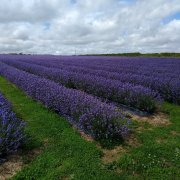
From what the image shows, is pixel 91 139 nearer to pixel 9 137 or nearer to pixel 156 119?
pixel 9 137

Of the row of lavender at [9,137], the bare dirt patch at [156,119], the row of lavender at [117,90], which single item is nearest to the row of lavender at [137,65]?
the row of lavender at [117,90]

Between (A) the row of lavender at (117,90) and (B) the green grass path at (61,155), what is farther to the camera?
(A) the row of lavender at (117,90)

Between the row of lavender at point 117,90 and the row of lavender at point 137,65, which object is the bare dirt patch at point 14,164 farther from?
the row of lavender at point 137,65

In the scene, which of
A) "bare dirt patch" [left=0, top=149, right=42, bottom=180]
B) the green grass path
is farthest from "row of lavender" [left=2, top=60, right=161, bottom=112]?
"bare dirt patch" [left=0, top=149, right=42, bottom=180]

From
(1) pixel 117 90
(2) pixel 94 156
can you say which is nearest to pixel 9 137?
(2) pixel 94 156

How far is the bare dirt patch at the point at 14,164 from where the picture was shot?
337 cm

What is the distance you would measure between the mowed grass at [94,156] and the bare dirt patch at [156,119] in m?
0.20

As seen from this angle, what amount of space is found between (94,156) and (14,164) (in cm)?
126

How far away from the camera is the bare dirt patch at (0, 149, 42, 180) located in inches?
133

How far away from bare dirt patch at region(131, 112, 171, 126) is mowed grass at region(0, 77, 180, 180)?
203 millimetres

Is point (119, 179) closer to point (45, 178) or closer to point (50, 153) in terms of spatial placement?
point (45, 178)

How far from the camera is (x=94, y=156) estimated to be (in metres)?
3.78

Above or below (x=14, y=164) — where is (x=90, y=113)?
above

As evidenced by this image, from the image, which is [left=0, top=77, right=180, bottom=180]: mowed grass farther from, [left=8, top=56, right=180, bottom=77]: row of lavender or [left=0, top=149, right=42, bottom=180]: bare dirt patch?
[left=8, top=56, right=180, bottom=77]: row of lavender
